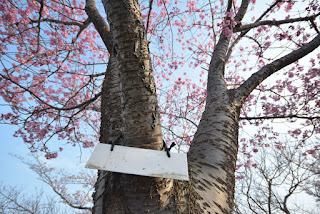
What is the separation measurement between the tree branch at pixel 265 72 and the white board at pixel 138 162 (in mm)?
1287

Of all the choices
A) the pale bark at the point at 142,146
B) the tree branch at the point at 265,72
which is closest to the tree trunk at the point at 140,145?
the pale bark at the point at 142,146

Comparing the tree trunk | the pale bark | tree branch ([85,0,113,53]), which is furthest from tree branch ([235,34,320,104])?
tree branch ([85,0,113,53])

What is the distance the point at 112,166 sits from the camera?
0.62 meters

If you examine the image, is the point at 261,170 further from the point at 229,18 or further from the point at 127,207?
the point at 127,207

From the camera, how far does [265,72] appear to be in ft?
5.94

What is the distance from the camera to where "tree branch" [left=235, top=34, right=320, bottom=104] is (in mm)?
1720

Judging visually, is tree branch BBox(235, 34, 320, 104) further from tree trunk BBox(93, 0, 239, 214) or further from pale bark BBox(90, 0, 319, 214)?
tree trunk BBox(93, 0, 239, 214)

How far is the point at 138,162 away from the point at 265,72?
183 cm

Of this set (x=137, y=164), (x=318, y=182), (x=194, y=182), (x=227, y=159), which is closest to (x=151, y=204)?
(x=137, y=164)

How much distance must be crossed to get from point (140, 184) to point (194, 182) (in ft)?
1.13

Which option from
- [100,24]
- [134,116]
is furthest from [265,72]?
[100,24]

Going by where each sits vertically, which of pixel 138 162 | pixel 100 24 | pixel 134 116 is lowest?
pixel 138 162

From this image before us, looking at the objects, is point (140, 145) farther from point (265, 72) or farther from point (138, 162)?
point (265, 72)

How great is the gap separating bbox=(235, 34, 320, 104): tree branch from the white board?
129 cm
